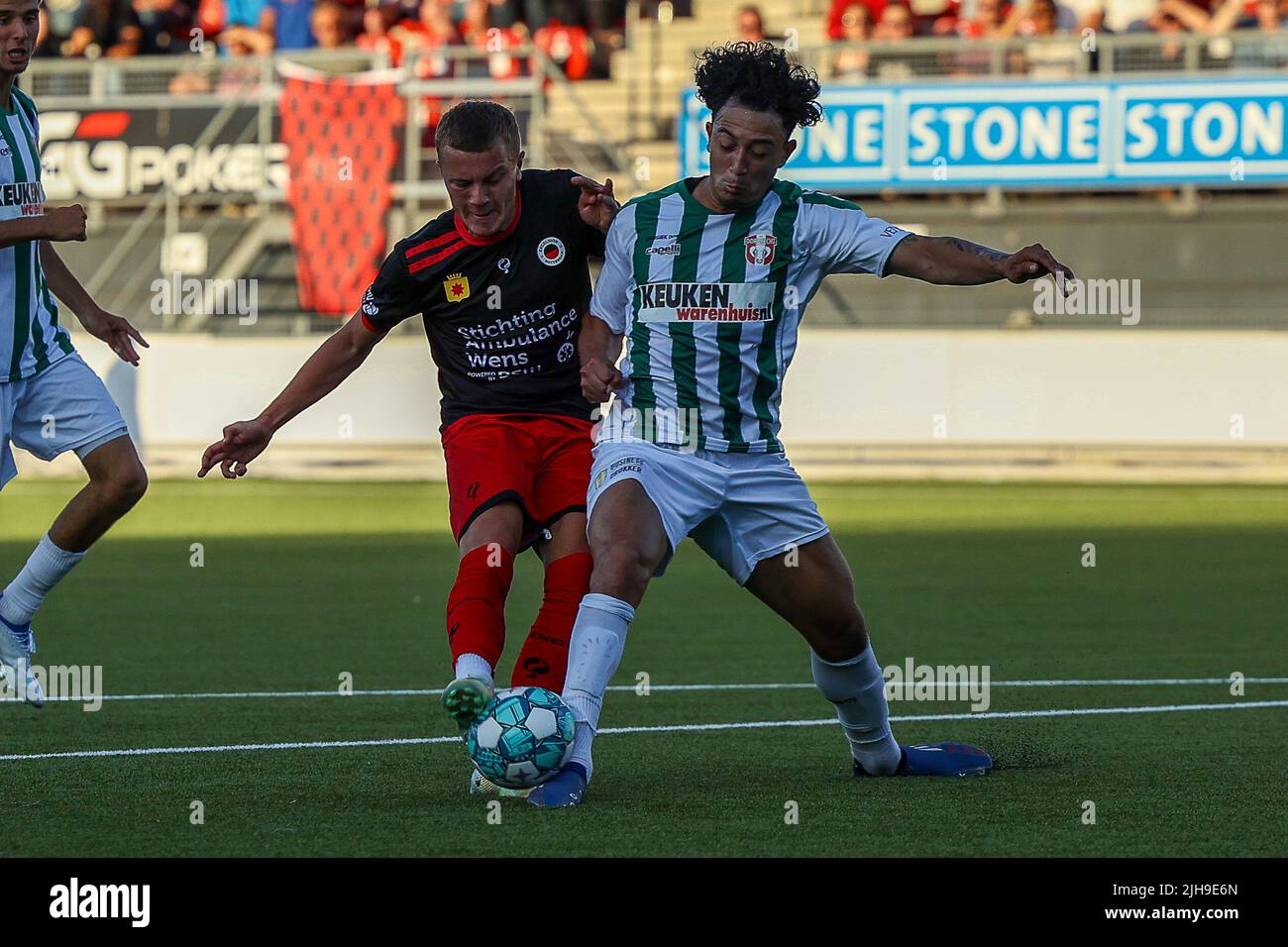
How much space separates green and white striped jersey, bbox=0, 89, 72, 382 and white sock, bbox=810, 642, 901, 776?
2.85m

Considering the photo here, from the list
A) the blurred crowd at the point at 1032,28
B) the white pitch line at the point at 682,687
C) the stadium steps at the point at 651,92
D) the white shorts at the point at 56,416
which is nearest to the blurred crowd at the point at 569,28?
the blurred crowd at the point at 1032,28

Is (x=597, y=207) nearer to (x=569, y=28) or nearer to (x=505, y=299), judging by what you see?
(x=505, y=299)

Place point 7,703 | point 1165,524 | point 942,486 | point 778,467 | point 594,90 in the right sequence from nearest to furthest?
point 778,467 → point 7,703 → point 1165,524 → point 942,486 → point 594,90

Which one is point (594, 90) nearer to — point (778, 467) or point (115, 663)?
point (115, 663)

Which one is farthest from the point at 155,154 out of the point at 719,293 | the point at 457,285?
the point at 719,293

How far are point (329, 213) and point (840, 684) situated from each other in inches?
650

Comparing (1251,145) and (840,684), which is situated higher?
(1251,145)

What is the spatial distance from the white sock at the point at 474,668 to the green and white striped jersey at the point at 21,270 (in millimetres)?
2145

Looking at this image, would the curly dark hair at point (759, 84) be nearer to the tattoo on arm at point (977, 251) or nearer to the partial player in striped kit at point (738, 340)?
the partial player in striped kit at point (738, 340)

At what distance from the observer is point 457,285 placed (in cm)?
626

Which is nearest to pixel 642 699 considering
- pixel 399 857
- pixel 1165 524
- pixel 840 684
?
pixel 840 684

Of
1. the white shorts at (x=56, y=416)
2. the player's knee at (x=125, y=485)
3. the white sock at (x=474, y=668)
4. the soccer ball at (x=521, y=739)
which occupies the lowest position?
the soccer ball at (x=521, y=739)

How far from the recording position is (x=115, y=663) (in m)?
8.89

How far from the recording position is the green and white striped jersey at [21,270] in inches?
275
